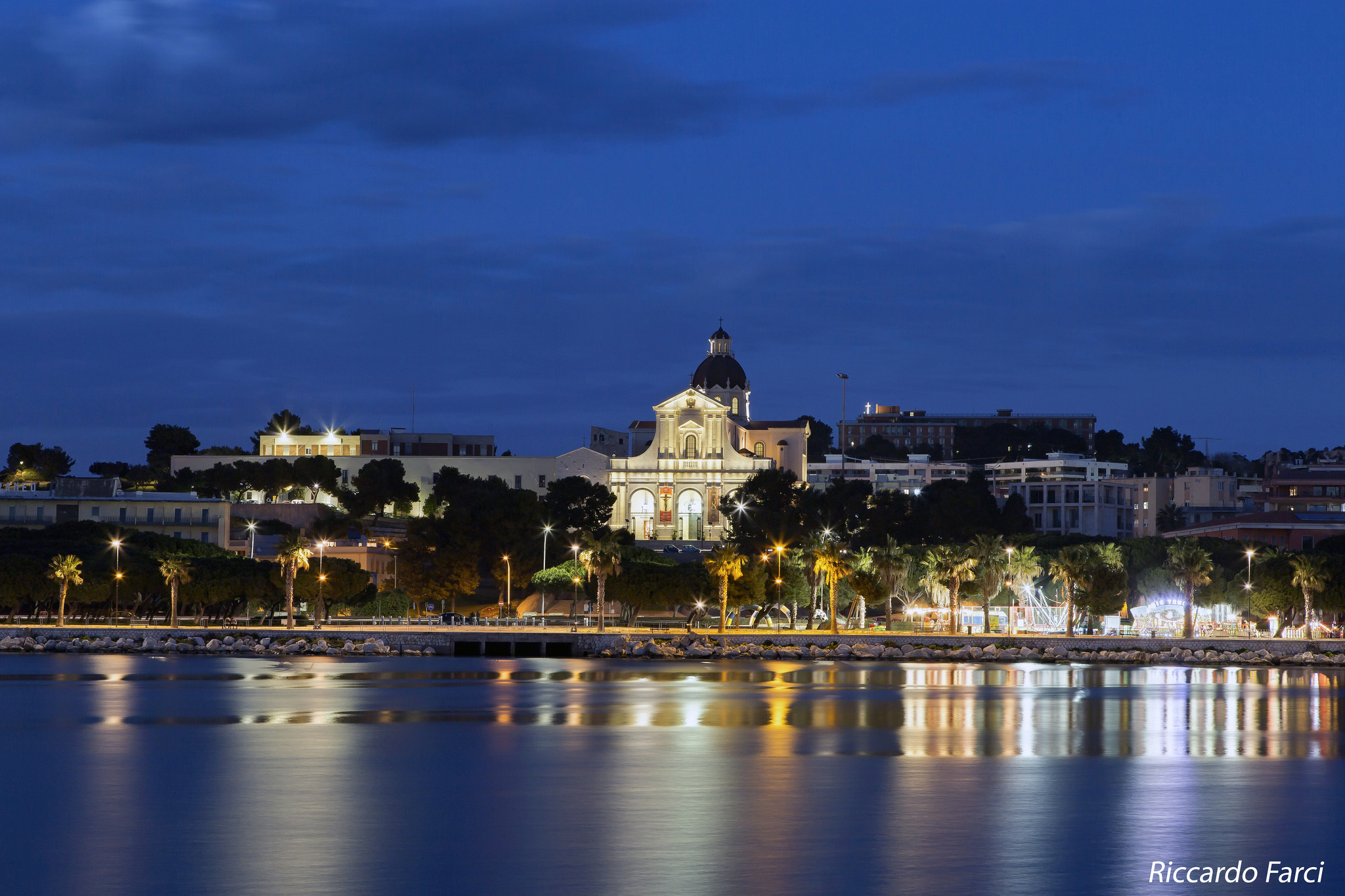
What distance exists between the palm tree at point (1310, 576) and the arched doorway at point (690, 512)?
83.8m

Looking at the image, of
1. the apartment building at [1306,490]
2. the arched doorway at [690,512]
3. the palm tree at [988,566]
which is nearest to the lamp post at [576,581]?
the palm tree at [988,566]

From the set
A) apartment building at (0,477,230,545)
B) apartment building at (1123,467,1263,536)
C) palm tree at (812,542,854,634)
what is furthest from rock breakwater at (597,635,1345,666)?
apartment building at (1123,467,1263,536)

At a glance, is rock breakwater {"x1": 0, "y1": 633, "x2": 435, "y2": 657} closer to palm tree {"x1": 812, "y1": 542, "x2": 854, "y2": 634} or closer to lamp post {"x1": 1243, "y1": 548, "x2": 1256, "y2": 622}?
palm tree {"x1": 812, "y1": 542, "x2": 854, "y2": 634}

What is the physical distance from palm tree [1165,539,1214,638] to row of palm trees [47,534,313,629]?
43.0 m

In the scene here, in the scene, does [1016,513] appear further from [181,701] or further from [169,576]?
[181,701]

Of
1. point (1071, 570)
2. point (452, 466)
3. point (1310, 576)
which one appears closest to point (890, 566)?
point (1071, 570)

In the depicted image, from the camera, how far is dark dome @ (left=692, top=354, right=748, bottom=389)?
179000 mm

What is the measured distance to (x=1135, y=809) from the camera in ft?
92.8

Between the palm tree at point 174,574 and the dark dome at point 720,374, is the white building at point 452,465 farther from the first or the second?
the palm tree at point 174,574

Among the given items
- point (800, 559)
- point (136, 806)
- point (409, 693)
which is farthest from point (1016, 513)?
point (136, 806)

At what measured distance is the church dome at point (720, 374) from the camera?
179 m

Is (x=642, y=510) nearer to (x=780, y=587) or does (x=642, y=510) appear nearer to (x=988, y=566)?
(x=780, y=587)

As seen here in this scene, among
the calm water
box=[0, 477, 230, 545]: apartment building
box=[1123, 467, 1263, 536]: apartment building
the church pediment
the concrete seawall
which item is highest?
the church pediment

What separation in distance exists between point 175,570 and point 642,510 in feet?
268
